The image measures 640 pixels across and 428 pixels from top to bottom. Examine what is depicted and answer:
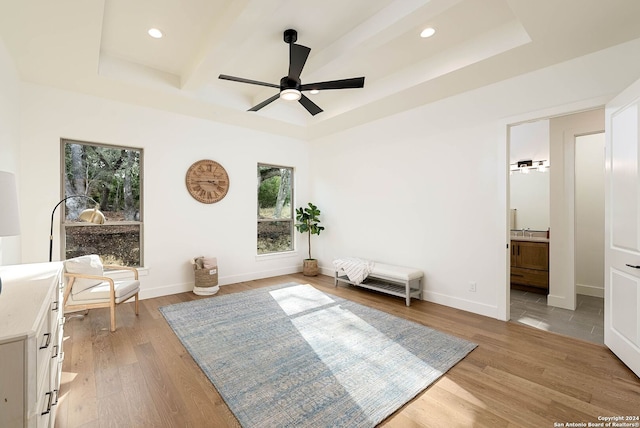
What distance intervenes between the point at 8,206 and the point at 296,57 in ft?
7.33

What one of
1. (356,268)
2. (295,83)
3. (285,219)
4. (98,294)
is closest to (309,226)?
(285,219)

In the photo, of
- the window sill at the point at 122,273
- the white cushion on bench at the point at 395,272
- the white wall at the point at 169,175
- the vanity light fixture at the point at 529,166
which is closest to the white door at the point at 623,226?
the white cushion on bench at the point at 395,272

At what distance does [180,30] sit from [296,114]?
240 centimetres

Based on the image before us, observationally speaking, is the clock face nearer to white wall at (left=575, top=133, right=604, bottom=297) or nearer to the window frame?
the window frame

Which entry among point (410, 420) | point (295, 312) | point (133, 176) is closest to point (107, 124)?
point (133, 176)

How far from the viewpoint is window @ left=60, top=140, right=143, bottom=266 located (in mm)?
3812

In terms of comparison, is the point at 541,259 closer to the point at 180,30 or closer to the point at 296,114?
the point at 296,114

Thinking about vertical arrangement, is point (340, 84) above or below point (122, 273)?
above

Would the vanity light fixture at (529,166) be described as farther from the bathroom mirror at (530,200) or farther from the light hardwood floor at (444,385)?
the light hardwood floor at (444,385)

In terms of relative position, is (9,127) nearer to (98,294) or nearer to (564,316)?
(98,294)

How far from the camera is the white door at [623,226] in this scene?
2270 mm

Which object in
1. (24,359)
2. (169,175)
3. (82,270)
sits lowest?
(82,270)

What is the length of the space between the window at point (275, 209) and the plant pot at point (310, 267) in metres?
0.54

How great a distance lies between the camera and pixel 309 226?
19.0 feet
